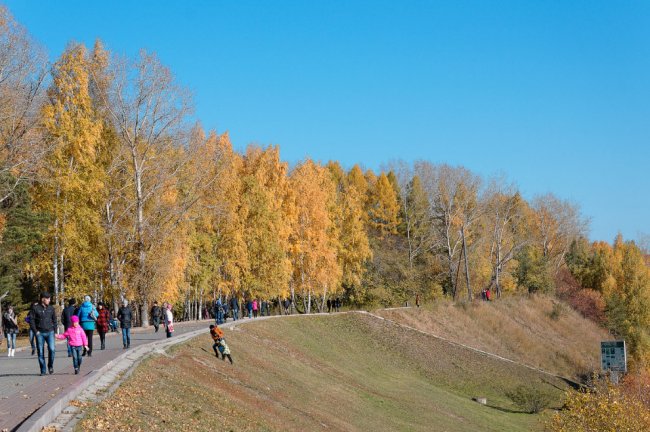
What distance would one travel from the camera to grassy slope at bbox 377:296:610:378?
63.2 metres

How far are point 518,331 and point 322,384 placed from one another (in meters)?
39.8

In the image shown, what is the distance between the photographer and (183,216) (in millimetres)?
44250

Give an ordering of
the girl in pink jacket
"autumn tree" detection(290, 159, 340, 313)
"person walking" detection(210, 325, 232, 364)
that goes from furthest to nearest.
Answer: "autumn tree" detection(290, 159, 340, 313)
"person walking" detection(210, 325, 232, 364)
the girl in pink jacket

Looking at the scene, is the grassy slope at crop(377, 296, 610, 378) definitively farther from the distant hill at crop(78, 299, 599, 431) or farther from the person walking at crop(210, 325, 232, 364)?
the person walking at crop(210, 325, 232, 364)

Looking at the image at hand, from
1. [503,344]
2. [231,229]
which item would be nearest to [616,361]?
[503,344]

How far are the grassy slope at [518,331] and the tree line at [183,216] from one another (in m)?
7.46

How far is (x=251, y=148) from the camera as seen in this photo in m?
64.4

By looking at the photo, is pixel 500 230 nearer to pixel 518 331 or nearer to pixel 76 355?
pixel 518 331

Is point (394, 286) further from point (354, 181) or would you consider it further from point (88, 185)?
point (88, 185)

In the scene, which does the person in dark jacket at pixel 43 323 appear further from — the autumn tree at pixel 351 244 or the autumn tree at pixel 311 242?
the autumn tree at pixel 351 244

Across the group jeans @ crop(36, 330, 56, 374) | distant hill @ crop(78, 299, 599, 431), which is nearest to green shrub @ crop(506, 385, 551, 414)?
distant hill @ crop(78, 299, 599, 431)

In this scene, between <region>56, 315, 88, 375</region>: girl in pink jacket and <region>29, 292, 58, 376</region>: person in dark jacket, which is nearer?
<region>56, 315, 88, 375</region>: girl in pink jacket

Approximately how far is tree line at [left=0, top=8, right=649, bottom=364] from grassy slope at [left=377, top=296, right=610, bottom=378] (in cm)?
746

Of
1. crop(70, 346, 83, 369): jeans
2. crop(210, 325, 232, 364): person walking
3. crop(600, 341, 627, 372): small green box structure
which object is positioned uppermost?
crop(70, 346, 83, 369): jeans
